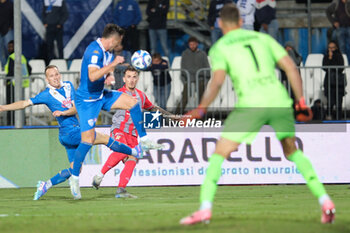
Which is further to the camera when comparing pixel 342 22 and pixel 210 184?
pixel 342 22

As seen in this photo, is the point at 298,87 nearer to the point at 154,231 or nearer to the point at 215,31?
the point at 154,231

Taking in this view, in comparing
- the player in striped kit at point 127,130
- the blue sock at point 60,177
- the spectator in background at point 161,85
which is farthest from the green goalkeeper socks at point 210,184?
the spectator in background at point 161,85

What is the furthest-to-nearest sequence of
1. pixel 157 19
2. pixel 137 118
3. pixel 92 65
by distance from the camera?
1. pixel 157 19
2. pixel 137 118
3. pixel 92 65

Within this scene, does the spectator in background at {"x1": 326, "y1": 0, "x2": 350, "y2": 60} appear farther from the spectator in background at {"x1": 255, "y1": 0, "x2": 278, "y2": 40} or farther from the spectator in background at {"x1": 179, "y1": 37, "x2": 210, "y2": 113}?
the spectator in background at {"x1": 179, "y1": 37, "x2": 210, "y2": 113}

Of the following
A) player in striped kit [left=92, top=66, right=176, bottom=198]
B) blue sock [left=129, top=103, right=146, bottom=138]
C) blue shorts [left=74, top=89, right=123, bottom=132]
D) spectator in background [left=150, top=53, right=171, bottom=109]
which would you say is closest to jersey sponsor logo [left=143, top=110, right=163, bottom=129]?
spectator in background [left=150, top=53, right=171, bottom=109]

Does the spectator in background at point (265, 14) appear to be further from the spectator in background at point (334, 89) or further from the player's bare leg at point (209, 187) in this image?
the player's bare leg at point (209, 187)

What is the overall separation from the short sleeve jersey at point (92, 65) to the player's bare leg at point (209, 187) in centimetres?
441

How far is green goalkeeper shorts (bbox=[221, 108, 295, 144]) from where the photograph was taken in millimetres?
7879

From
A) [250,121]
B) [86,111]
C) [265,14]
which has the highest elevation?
[265,14]

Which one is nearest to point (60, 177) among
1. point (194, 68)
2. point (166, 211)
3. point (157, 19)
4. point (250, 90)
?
point (166, 211)

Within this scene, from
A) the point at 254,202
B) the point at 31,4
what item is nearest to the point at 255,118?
the point at 254,202

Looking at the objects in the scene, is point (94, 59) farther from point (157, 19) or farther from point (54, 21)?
point (54, 21)

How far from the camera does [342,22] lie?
20047mm

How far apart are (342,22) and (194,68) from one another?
4.42 meters
